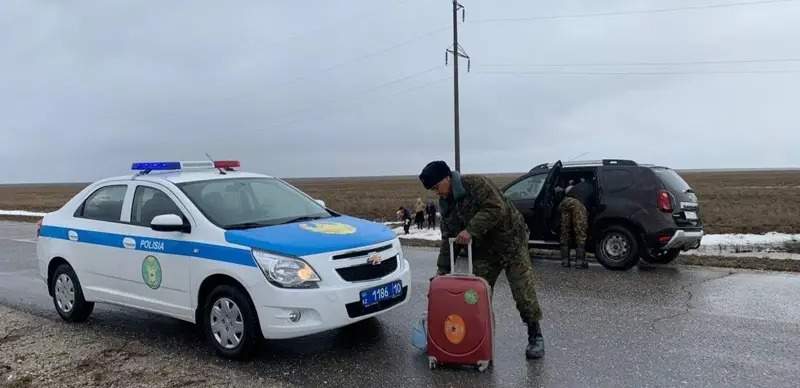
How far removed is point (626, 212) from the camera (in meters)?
10.0

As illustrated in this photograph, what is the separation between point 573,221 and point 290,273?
6.26m

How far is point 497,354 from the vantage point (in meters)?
5.50

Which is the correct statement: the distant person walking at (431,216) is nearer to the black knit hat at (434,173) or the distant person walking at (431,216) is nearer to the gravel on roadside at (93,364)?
the gravel on roadside at (93,364)

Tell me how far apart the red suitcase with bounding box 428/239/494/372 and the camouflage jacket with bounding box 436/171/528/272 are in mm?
438

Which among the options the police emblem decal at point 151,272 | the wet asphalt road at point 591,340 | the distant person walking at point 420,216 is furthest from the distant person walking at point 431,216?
the police emblem decal at point 151,272

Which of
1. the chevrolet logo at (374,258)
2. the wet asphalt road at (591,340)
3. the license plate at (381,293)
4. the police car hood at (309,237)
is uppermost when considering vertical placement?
the police car hood at (309,237)

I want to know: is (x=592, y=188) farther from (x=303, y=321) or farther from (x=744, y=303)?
(x=303, y=321)

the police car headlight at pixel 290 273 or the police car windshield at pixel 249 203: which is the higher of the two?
the police car windshield at pixel 249 203

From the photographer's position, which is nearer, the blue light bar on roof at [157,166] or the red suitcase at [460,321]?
the red suitcase at [460,321]

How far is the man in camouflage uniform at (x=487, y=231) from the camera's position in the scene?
520 cm

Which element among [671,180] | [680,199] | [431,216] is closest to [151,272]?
[680,199]

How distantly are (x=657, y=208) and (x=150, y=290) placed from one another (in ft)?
24.2

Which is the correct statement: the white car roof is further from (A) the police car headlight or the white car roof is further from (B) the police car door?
(A) the police car headlight

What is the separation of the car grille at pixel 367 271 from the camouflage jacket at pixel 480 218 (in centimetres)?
49
